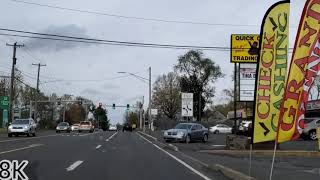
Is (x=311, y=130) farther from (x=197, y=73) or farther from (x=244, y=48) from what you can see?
(x=197, y=73)

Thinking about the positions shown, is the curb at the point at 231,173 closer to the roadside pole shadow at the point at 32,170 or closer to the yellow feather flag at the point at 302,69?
the yellow feather flag at the point at 302,69

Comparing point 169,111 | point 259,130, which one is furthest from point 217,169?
point 169,111

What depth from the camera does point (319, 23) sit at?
10.6 m

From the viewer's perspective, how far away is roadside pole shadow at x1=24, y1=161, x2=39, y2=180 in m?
14.9

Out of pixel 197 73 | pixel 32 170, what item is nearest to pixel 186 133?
pixel 32 170

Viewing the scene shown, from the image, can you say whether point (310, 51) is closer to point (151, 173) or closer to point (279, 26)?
point (279, 26)

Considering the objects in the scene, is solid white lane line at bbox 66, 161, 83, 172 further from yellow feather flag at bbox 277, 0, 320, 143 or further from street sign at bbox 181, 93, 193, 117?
street sign at bbox 181, 93, 193, 117

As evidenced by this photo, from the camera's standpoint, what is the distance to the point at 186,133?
40156 mm

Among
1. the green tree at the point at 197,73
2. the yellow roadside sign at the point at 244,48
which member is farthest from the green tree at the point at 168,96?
the yellow roadside sign at the point at 244,48

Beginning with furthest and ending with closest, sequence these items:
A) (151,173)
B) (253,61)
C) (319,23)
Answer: (253,61)
(151,173)
(319,23)

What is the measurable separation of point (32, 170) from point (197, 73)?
111384 mm

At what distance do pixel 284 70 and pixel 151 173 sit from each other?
6.26m

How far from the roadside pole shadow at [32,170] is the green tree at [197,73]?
107680 millimetres

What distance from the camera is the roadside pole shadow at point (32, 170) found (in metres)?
14.9
